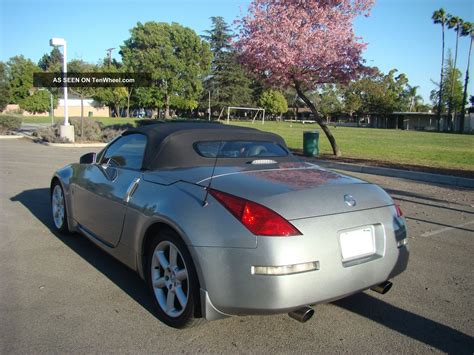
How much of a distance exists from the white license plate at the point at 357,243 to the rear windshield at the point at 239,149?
4.89ft

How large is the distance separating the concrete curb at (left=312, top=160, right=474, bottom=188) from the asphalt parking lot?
607 centimetres

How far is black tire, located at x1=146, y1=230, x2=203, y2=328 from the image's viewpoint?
3.00 metres

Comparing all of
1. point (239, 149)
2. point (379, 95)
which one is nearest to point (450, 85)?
point (379, 95)

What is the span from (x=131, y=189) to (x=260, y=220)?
1.48 meters

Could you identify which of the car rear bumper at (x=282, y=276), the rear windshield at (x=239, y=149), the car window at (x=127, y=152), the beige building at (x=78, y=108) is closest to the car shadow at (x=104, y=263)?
the car rear bumper at (x=282, y=276)

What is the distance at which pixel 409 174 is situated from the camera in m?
12.2

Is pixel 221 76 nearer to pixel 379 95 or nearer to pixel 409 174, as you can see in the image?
pixel 379 95

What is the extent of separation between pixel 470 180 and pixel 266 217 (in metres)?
9.99

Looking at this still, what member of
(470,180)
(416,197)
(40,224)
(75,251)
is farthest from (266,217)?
(470,180)

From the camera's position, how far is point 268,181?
3.24m

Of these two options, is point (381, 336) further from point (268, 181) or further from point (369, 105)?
point (369, 105)

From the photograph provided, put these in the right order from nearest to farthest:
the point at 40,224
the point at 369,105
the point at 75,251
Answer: the point at 75,251
the point at 40,224
the point at 369,105

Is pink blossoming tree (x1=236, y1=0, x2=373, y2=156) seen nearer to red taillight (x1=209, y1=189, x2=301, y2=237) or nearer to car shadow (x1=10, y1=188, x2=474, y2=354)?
car shadow (x1=10, y1=188, x2=474, y2=354)

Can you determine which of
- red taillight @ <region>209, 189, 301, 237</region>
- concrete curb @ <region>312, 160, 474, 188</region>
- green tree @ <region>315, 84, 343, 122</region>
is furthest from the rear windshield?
green tree @ <region>315, 84, 343, 122</region>
